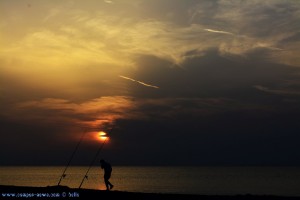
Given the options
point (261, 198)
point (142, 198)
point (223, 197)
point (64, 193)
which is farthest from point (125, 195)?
point (261, 198)

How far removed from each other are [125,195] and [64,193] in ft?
8.83

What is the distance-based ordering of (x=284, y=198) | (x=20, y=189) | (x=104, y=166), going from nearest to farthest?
1. (x=284, y=198)
2. (x=20, y=189)
3. (x=104, y=166)

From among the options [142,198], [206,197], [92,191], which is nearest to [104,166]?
[92,191]

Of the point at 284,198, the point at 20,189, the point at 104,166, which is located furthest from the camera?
the point at 104,166

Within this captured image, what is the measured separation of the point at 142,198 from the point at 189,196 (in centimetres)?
207

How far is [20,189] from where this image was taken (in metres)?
19.9

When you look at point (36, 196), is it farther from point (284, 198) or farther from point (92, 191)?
point (284, 198)

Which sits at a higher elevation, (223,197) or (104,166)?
(223,197)

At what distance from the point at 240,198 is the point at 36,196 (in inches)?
346

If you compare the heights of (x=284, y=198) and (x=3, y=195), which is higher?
(x=284, y=198)

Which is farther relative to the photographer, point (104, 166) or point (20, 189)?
point (104, 166)

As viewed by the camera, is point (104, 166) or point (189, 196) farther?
point (104, 166)

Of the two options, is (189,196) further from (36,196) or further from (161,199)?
(36,196)

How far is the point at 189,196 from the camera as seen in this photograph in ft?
63.3
